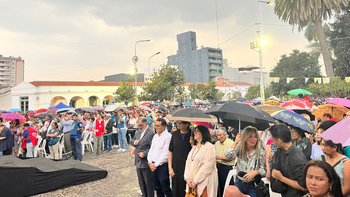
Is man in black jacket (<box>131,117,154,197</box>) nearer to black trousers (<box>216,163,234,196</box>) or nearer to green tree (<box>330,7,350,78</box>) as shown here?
black trousers (<box>216,163,234,196</box>)

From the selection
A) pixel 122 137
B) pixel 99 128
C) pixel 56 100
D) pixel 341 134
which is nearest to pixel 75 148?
pixel 99 128

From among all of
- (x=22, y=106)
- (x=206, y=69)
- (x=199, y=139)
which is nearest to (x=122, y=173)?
(x=199, y=139)

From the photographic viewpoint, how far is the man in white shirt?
171 inches

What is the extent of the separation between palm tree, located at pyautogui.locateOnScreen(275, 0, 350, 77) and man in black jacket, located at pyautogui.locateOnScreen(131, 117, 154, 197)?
27.0 m

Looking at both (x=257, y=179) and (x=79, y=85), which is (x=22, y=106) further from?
(x=257, y=179)

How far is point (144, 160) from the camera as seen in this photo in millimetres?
4645

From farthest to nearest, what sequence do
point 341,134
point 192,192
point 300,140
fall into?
point 192,192, point 300,140, point 341,134

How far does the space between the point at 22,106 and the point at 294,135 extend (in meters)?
45.6

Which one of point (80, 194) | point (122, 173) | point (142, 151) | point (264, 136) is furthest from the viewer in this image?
point (122, 173)

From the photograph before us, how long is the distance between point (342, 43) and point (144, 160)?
36.5 m

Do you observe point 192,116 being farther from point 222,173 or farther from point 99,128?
point 99,128

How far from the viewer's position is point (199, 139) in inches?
145

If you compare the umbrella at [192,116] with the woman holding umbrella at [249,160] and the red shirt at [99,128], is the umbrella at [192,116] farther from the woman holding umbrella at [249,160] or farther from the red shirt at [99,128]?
the red shirt at [99,128]

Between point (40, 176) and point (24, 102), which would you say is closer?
point (40, 176)
